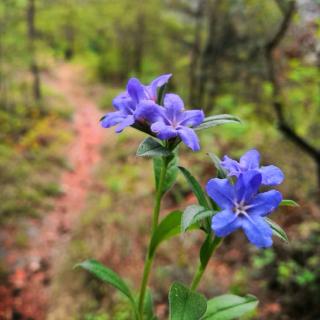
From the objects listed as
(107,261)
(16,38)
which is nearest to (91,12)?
(16,38)

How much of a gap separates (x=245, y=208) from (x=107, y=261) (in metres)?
3.61

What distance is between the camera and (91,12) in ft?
53.8

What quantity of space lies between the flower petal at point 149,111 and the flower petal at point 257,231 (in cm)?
50

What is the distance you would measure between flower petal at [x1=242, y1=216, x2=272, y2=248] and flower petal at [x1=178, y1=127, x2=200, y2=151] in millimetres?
312

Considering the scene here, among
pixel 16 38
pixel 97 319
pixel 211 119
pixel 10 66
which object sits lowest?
Answer: pixel 97 319

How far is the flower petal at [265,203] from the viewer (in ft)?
4.75

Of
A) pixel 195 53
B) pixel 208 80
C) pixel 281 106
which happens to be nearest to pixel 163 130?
pixel 281 106

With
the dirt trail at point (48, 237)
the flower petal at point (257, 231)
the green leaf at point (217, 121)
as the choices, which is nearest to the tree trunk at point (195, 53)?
the dirt trail at point (48, 237)

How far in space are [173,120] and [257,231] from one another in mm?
541

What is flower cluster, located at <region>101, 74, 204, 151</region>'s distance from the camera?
62.3 inches

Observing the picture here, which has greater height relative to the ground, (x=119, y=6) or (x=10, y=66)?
(x=119, y=6)

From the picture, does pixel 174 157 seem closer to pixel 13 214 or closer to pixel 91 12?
pixel 13 214

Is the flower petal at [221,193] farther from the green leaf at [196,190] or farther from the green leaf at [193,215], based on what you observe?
the green leaf at [196,190]

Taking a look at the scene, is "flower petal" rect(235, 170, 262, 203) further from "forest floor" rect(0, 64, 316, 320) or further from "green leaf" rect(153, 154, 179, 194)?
"forest floor" rect(0, 64, 316, 320)
